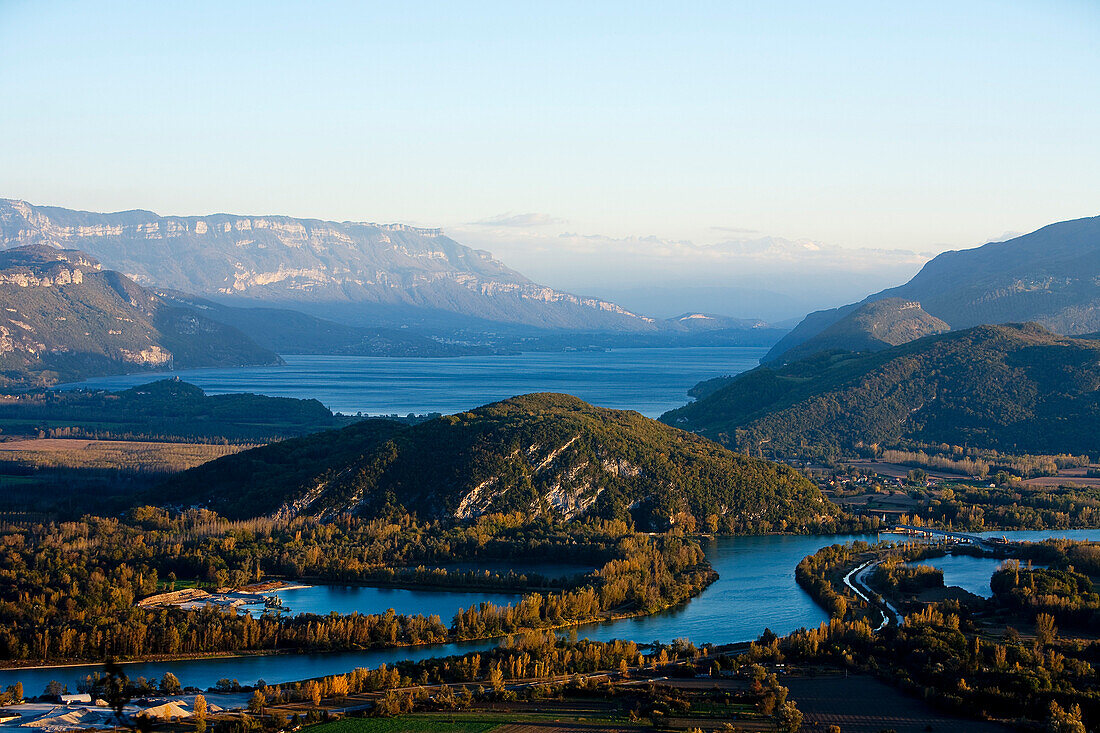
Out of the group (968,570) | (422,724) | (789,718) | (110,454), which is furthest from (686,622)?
(110,454)

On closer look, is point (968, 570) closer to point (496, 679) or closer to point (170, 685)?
point (496, 679)

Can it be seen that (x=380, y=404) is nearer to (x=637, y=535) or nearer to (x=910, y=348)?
(x=910, y=348)

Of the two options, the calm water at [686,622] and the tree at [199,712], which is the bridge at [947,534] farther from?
the tree at [199,712]

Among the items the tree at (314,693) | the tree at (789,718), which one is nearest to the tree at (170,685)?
the tree at (314,693)

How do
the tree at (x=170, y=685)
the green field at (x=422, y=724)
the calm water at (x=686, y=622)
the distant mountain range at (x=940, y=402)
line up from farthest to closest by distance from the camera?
1. the distant mountain range at (x=940, y=402)
2. the calm water at (x=686, y=622)
3. the tree at (x=170, y=685)
4. the green field at (x=422, y=724)

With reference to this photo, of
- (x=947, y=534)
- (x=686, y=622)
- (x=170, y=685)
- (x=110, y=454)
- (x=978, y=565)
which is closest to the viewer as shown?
(x=170, y=685)

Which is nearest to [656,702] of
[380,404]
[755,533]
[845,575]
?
[845,575]
